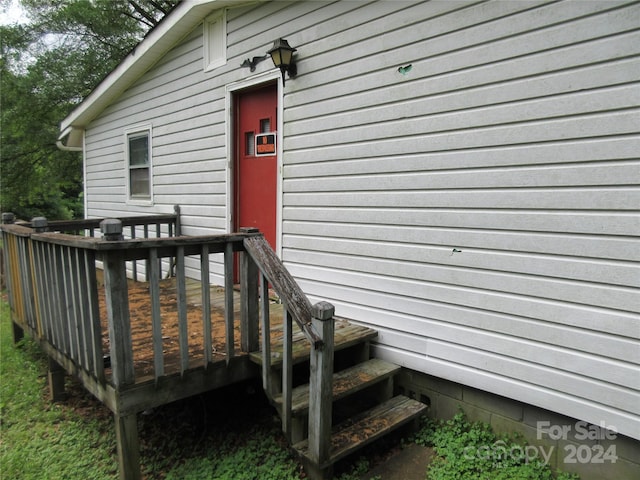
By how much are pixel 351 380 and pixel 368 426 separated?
13.1 inches

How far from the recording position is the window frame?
6211mm

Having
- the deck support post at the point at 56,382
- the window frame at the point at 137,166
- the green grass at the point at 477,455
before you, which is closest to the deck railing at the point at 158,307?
the deck support post at the point at 56,382

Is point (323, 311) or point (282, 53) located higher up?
point (282, 53)

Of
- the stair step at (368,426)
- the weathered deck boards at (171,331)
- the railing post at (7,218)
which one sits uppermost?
the railing post at (7,218)

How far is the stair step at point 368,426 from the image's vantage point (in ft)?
7.77

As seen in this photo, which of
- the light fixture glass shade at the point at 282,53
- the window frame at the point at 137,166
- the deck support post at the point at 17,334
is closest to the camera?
the light fixture glass shade at the point at 282,53

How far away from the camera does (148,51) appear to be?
568 cm

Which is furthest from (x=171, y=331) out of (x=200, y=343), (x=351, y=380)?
(x=351, y=380)

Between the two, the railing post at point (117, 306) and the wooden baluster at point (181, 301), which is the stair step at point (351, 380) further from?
the railing post at point (117, 306)

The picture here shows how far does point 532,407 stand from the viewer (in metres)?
2.59

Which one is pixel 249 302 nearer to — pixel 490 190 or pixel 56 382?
pixel 490 190

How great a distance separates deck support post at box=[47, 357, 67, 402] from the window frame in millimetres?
3150

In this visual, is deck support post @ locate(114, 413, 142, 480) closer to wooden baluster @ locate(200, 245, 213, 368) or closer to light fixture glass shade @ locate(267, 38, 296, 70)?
wooden baluster @ locate(200, 245, 213, 368)

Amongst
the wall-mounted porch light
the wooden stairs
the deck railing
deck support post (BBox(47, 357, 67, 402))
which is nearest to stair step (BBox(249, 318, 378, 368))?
the wooden stairs
